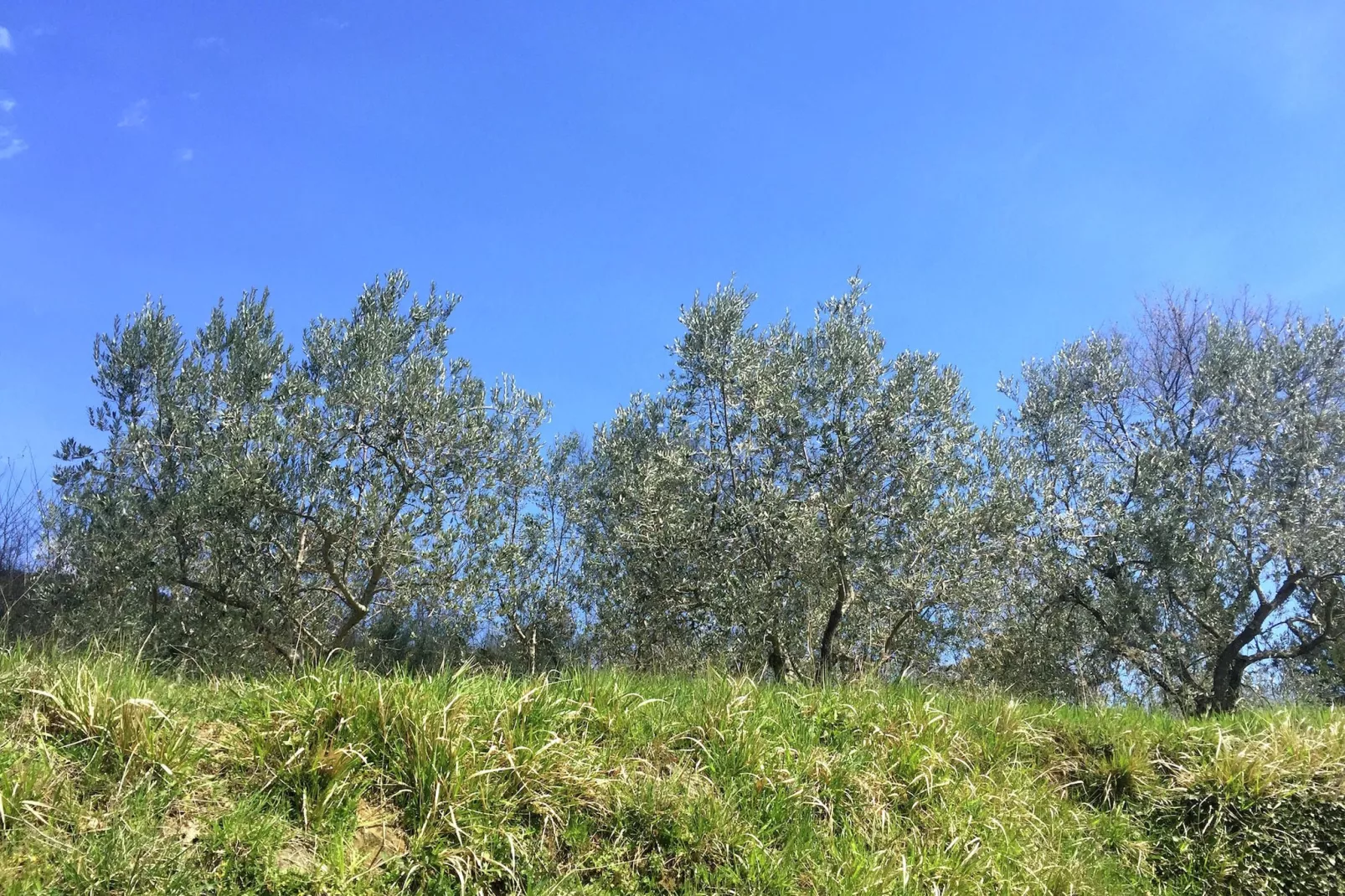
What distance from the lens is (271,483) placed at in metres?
9.47

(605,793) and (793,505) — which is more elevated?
(793,505)

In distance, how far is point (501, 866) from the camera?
3875mm

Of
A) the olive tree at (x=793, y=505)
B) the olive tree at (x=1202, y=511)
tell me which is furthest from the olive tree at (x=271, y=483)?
the olive tree at (x=1202, y=511)

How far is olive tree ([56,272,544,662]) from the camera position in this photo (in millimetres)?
9633

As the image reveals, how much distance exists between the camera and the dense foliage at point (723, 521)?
9.85m

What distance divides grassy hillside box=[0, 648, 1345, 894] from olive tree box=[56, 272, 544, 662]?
4895 mm

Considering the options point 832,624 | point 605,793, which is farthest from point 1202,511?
point 605,793

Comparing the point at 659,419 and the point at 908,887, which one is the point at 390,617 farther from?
the point at 908,887

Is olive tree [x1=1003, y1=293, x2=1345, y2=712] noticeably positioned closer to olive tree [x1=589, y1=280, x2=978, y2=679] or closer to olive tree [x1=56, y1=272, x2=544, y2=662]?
olive tree [x1=589, y1=280, x2=978, y2=679]

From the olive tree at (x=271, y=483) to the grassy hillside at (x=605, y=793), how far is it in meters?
4.90

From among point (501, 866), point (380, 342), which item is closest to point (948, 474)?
point (380, 342)

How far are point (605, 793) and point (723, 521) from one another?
651cm

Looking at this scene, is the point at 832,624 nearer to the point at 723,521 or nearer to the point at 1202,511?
the point at 723,521

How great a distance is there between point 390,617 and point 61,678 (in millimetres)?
8079
